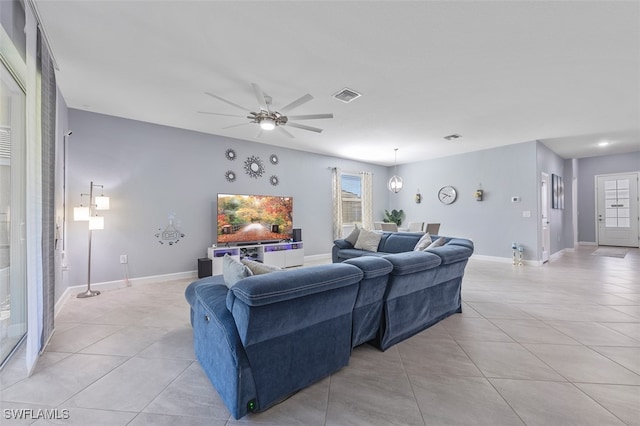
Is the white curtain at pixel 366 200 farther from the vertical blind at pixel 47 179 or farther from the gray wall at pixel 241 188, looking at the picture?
the vertical blind at pixel 47 179

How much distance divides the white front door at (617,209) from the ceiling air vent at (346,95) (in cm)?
920

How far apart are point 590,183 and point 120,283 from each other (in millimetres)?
12277

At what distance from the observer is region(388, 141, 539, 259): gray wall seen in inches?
230

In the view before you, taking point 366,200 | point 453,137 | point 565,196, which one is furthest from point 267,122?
point 565,196

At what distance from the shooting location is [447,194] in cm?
719

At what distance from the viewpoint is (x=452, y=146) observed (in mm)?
6156

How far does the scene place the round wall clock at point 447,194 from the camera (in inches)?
277

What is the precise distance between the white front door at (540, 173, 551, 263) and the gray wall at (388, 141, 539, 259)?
0.41 m

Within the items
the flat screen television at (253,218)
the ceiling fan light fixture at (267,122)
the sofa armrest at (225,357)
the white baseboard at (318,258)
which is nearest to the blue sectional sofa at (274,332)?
the sofa armrest at (225,357)

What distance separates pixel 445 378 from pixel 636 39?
3.31 metres

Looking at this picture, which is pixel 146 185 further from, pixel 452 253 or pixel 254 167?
pixel 452 253

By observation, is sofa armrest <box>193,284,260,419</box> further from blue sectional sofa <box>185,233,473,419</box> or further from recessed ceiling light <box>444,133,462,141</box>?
recessed ceiling light <box>444,133,462,141</box>

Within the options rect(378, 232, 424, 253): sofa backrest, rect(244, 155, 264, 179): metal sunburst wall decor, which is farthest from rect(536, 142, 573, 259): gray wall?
rect(244, 155, 264, 179): metal sunburst wall decor

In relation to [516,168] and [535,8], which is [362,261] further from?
[516,168]
